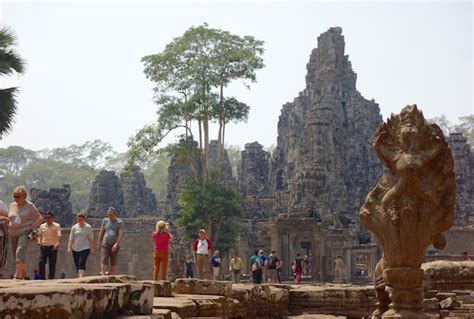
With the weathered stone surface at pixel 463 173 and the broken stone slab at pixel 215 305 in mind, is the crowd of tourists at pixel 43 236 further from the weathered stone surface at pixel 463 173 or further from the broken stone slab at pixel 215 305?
the weathered stone surface at pixel 463 173

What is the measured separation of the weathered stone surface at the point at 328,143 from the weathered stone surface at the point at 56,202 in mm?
9888

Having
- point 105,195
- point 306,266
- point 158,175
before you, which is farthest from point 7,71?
point 158,175

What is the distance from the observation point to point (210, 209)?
29.3 m

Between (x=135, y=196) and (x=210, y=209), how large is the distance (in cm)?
1884

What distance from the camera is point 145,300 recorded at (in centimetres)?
553

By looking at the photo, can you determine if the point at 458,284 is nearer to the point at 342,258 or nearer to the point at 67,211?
the point at 342,258

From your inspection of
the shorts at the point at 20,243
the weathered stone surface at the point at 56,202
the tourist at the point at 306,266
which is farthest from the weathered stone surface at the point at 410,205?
the weathered stone surface at the point at 56,202

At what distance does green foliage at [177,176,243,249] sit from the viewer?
29.2m

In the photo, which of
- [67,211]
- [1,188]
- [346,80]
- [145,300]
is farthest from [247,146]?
[145,300]

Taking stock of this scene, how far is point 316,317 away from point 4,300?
7032 mm

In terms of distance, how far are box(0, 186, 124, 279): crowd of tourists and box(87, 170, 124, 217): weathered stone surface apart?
103ft

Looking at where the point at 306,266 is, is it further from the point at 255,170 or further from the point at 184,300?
the point at 184,300

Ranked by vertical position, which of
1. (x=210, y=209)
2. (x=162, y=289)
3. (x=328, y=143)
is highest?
(x=328, y=143)

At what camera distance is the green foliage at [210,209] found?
95.9 feet
